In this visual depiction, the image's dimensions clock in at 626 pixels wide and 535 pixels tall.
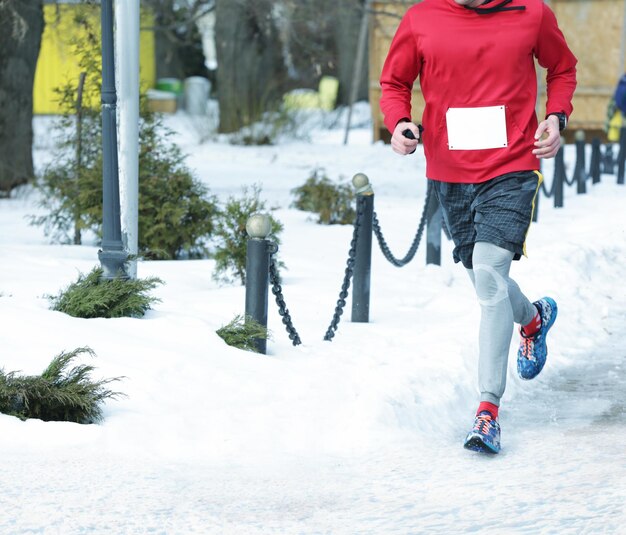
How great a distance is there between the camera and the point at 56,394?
15.4 feet

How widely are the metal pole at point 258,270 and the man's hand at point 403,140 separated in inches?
41.9

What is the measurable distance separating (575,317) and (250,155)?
13614mm

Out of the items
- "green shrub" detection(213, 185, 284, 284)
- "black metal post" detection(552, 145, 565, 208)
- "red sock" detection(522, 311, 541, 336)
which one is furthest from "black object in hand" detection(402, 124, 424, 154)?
"black metal post" detection(552, 145, 565, 208)

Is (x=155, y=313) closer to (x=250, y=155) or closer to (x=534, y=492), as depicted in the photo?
(x=534, y=492)

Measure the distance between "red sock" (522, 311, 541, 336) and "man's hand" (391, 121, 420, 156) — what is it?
1.19 m

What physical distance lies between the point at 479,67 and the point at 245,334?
183cm

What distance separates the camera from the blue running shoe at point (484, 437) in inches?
184

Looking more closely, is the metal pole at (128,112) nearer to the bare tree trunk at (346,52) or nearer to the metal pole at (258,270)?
the metal pole at (258,270)

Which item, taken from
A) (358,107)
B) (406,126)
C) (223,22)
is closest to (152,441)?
(406,126)

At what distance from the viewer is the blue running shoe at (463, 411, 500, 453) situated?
4.66 metres

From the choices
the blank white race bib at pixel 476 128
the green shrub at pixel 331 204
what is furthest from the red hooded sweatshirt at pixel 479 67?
the green shrub at pixel 331 204

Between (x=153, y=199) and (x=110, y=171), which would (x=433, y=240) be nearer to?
(x=153, y=199)

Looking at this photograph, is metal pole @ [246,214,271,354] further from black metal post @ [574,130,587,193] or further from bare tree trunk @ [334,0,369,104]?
bare tree trunk @ [334,0,369,104]

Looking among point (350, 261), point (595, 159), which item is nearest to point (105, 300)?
point (350, 261)
